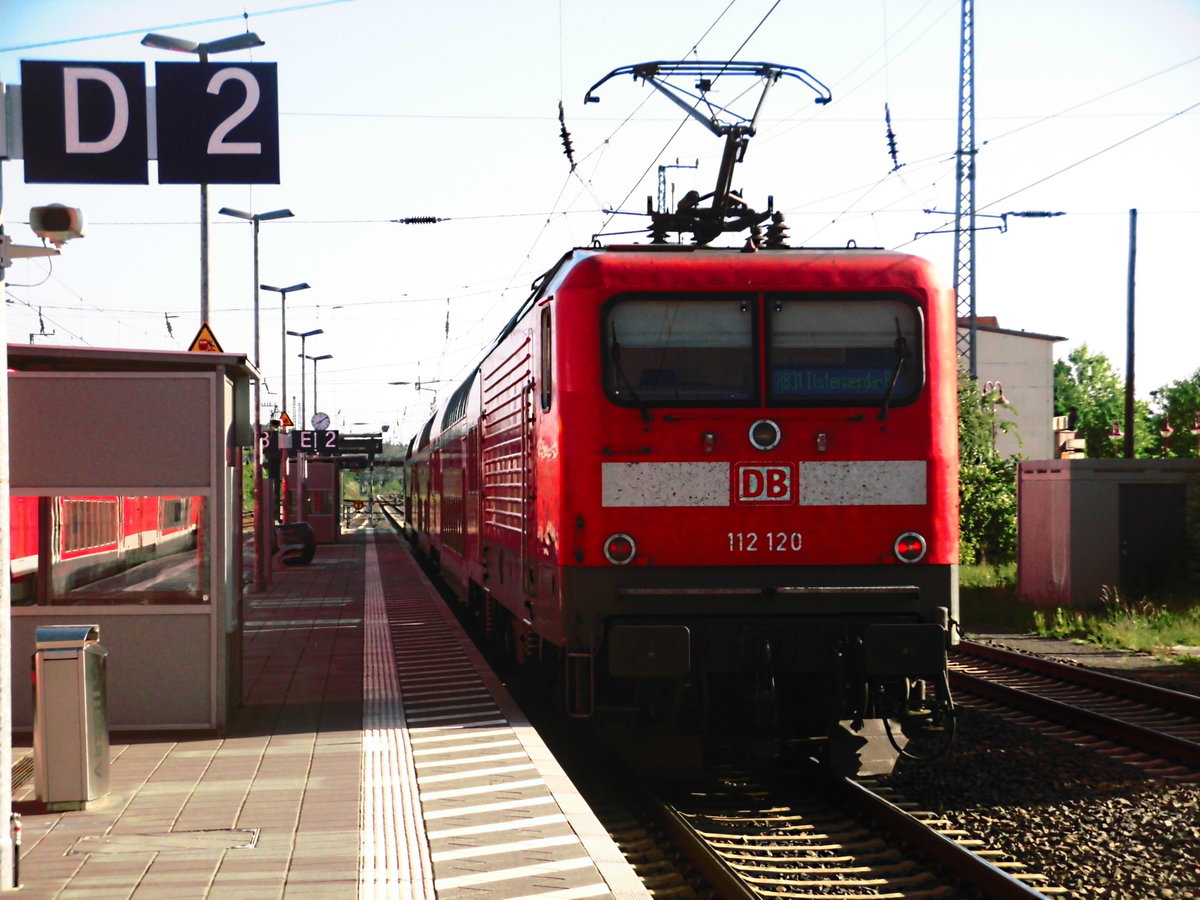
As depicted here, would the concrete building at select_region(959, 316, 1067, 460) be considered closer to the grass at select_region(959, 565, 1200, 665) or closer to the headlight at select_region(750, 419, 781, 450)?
the grass at select_region(959, 565, 1200, 665)

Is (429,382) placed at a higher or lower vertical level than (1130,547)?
higher

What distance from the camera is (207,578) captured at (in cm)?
948

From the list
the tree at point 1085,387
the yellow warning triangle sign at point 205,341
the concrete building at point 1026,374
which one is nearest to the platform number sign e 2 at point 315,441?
the yellow warning triangle sign at point 205,341

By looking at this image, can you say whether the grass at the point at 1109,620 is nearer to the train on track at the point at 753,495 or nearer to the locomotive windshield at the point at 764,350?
the train on track at the point at 753,495

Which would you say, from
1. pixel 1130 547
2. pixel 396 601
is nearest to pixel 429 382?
pixel 396 601

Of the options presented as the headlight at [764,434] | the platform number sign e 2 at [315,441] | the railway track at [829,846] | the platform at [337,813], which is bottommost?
the railway track at [829,846]

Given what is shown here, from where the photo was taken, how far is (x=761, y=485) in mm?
8242

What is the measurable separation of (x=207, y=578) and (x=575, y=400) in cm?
297

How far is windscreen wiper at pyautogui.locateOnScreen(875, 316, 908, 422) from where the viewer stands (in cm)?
830

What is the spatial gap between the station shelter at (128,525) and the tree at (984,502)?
17948 mm

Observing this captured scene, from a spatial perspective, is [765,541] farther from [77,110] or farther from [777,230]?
[77,110]

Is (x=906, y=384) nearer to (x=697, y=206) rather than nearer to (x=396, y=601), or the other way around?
(x=697, y=206)

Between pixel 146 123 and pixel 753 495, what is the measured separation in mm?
3975

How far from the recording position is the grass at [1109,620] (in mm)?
15906
